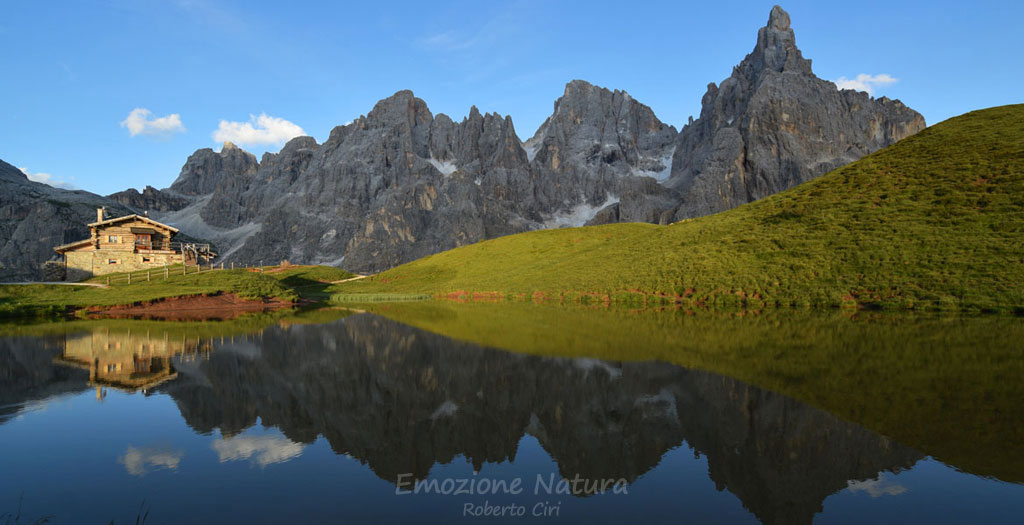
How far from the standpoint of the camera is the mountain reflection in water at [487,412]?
340 inches

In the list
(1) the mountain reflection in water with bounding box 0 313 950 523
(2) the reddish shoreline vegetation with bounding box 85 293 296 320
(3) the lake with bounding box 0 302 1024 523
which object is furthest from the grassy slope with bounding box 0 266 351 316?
(1) the mountain reflection in water with bounding box 0 313 950 523

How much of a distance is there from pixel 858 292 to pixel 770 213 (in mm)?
24650

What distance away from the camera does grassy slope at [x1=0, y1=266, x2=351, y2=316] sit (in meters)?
42.7

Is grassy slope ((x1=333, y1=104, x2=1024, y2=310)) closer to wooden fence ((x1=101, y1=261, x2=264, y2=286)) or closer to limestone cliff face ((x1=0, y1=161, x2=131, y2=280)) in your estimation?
wooden fence ((x1=101, y1=261, x2=264, y2=286))

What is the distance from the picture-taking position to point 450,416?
11.6 meters

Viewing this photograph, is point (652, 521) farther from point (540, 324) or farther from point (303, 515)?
point (540, 324)

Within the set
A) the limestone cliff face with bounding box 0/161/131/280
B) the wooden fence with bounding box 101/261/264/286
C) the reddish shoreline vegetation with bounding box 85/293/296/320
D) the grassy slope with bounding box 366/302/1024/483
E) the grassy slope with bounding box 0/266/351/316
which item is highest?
the limestone cliff face with bounding box 0/161/131/280

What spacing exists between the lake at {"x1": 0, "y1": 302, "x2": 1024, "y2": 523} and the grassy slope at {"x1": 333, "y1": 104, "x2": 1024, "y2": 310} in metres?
19.8

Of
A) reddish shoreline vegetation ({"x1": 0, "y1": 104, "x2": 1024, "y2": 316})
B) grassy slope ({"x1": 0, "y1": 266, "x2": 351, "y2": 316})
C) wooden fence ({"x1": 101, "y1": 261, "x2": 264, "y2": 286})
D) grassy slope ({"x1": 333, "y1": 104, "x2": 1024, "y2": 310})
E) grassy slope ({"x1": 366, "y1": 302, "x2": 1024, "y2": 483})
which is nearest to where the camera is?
grassy slope ({"x1": 366, "y1": 302, "x2": 1024, "y2": 483})

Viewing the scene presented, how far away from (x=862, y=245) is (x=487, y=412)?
156ft

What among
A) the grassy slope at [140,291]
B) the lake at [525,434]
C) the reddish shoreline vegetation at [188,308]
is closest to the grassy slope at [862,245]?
the lake at [525,434]

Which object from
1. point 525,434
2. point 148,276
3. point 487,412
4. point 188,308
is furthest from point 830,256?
point 148,276

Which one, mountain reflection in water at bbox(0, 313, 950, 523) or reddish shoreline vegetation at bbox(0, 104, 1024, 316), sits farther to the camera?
reddish shoreline vegetation at bbox(0, 104, 1024, 316)

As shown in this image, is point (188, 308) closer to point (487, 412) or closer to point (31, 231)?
point (487, 412)
